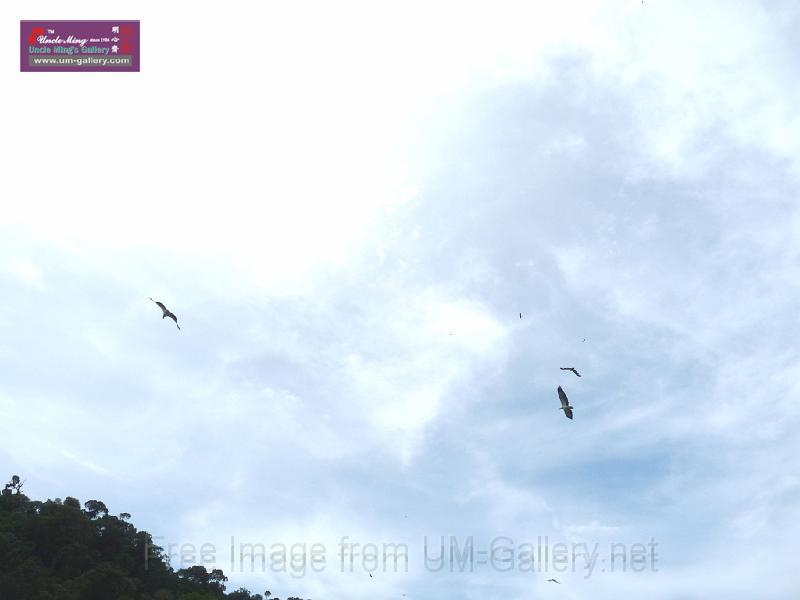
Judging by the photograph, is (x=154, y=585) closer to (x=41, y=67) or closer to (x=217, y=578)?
(x=217, y=578)

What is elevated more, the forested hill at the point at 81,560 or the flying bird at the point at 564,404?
the flying bird at the point at 564,404

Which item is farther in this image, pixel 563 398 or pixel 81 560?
pixel 81 560

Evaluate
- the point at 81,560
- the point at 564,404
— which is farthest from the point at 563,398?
the point at 81,560

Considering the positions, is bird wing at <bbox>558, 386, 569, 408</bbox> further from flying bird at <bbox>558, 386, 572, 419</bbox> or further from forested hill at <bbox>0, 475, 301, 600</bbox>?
forested hill at <bbox>0, 475, 301, 600</bbox>

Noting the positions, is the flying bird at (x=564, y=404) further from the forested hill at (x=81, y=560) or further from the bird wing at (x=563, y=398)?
the forested hill at (x=81, y=560)

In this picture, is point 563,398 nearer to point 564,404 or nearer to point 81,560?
point 564,404

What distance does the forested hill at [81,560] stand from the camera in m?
94.3

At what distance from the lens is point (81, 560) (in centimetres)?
10819

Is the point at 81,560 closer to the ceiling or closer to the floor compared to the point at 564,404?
closer to the floor

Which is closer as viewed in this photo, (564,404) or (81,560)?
(564,404)

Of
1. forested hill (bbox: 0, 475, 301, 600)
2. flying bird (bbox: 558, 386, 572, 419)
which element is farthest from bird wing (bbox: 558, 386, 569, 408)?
forested hill (bbox: 0, 475, 301, 600)

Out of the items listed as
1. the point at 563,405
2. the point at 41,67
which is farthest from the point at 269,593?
the point at 563,405

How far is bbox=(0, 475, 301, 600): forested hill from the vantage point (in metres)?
94.3

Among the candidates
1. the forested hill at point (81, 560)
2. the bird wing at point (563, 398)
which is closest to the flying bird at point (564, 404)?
the bird wing at point (563, 398)
